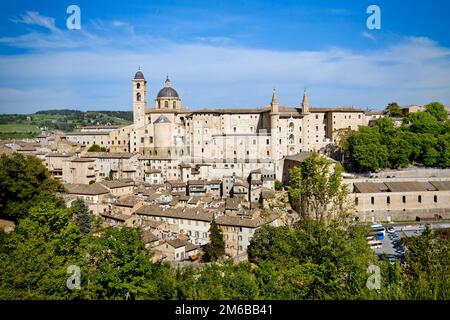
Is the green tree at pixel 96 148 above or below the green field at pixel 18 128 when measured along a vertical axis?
below

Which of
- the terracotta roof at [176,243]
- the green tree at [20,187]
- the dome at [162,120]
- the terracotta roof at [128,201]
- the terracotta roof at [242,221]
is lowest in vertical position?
the terracotta roof at [176,243]

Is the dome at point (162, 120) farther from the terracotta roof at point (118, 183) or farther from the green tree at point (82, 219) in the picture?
the green tree at point (82, 219)

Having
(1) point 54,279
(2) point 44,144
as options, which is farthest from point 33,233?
(2) point 44,144

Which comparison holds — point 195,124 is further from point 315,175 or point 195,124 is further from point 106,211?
point 315,175

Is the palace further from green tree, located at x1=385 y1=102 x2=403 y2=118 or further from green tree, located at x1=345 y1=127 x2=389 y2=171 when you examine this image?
green tree, located at x1=345 y1=127 x2=389 y2=171

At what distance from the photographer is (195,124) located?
1774 inches

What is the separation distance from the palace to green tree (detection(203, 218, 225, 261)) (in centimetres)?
A: 1451

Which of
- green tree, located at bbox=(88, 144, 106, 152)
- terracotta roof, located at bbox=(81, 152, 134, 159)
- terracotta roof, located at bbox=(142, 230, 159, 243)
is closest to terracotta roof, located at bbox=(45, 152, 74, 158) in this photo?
terracotta roof, located at bbox=(81, 152, 134, 159)

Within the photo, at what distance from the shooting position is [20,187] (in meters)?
21.2

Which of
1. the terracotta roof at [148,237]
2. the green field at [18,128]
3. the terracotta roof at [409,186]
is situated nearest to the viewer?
the terracotta roof at [148,237]

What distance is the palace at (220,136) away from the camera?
135 feet

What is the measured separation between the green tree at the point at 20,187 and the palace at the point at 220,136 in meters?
17.3

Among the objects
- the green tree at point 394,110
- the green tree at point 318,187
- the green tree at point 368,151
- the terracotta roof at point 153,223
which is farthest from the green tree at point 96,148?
the green tree at point 394,110
